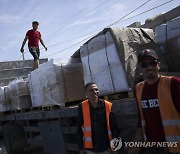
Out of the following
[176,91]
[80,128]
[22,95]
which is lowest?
[80,128]

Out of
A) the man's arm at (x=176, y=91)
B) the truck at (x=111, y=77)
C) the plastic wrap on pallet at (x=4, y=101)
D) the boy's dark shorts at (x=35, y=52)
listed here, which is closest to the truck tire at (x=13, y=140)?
the plastic wrap on pallet at (x=4, y=101)

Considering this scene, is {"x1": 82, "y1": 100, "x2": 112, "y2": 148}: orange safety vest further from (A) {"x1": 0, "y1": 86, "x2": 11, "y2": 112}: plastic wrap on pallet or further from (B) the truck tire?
(A) {"x1": 0, "y1": 86, "x2": 11, "y2": 112}: plastic wrap on pallet

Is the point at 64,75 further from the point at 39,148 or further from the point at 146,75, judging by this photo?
the point at 39,148

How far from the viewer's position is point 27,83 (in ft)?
25.9

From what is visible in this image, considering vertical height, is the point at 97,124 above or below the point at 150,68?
below

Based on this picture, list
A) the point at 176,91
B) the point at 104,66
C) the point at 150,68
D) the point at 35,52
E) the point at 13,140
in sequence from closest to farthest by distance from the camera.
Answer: the point at 176,91
the point at 150,68
the point at 104,66
the point at 13,140
the point at 35,52

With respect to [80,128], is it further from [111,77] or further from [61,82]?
[61,82]

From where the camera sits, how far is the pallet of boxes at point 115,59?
463 cm

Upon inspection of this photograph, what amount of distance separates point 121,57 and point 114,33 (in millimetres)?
468

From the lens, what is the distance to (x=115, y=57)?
15.6 ft

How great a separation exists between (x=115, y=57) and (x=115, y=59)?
3cm

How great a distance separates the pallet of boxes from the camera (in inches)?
182

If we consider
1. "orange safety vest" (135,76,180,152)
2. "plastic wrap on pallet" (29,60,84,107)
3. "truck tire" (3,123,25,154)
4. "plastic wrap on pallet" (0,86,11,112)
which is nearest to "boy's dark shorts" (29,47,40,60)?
"plastic wrap on pallet" (0,86,11,112)
